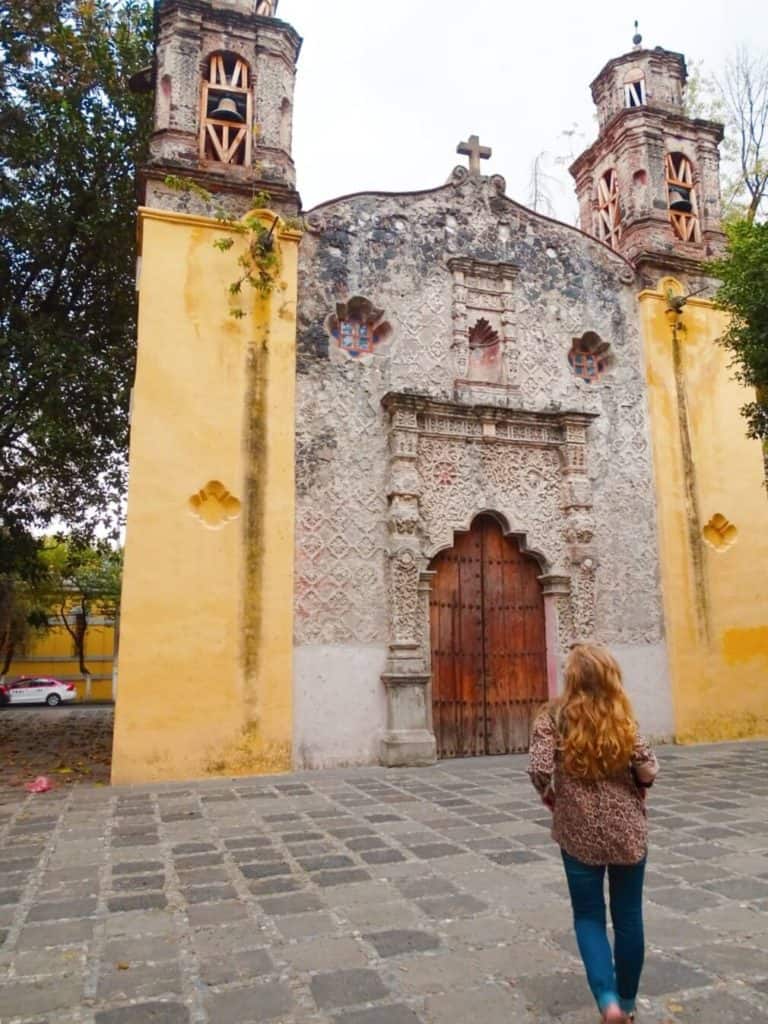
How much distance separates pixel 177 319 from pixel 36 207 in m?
4.63

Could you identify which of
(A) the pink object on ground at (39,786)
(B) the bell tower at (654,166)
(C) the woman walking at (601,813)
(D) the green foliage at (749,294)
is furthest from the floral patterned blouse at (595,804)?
(B) the bell tower at (654,166)

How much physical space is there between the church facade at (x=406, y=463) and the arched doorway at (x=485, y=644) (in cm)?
3

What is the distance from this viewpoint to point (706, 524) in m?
10.1

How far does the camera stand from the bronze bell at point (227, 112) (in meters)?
9.33

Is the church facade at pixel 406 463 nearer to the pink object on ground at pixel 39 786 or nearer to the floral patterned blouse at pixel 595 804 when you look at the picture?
the pink object on ground at pixel 39 786

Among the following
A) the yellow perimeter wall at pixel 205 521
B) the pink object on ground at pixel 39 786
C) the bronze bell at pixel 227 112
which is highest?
the bronze bell at pixel 227 112

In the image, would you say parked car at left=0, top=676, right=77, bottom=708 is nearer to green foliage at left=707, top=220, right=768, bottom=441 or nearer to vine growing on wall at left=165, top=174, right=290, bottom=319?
vine growing on wall at left=165, top=174, right=290, bottom=319

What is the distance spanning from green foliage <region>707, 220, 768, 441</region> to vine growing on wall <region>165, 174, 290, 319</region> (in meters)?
5.06

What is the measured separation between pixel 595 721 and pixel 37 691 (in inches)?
1009

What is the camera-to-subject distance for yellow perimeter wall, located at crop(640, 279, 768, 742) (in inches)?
385

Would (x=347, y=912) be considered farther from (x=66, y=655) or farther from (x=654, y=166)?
(x=66, y=655)

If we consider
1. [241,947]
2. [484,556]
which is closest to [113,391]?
[484,556]

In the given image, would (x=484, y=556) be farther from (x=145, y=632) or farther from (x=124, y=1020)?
(x=124, y=1020)

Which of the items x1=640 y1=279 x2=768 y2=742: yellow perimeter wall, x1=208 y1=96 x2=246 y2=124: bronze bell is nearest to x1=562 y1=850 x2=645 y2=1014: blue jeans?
x1=640 y1=279 x2=768 y2=742: yellow perimeter wall
